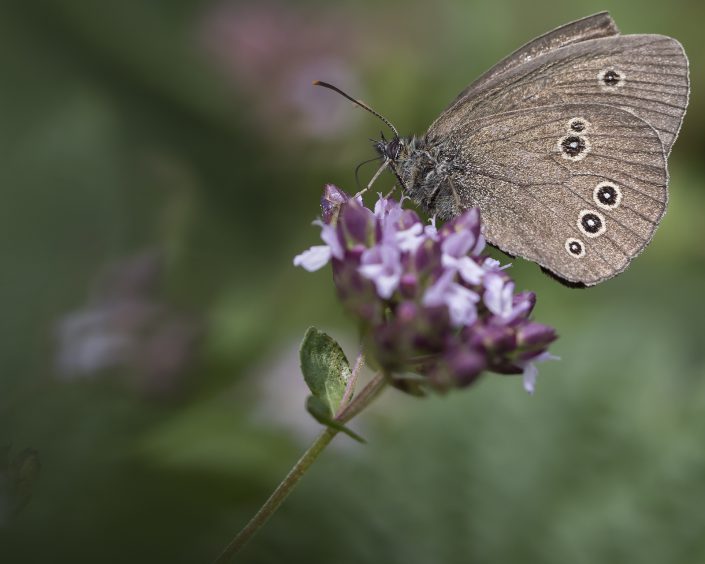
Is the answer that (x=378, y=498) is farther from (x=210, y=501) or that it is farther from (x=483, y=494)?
(x=210, y=501)

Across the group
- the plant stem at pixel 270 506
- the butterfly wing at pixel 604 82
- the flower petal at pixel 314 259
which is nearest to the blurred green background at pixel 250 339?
the plant stem at pixel 270 506

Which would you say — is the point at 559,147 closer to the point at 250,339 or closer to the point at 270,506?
the point at 270,506

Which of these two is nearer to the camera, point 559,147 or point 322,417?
point 322,417

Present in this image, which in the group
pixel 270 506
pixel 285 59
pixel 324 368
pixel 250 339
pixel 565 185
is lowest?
pixel 250 339

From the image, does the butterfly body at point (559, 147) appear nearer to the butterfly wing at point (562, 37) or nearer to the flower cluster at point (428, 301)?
the butterfly wing at point (562, 37)

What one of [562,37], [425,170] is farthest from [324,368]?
[562,37]

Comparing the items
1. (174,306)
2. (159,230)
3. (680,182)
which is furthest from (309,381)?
(680,182)
